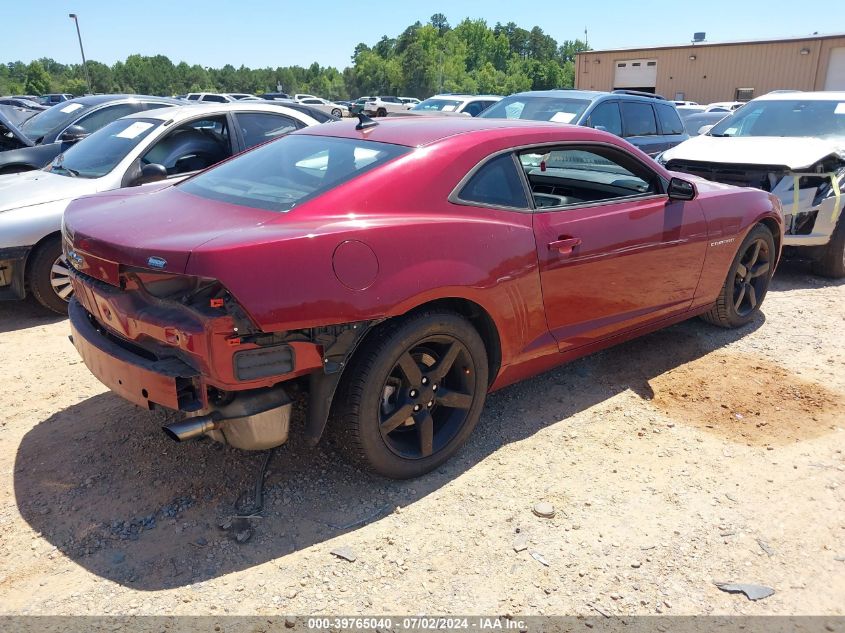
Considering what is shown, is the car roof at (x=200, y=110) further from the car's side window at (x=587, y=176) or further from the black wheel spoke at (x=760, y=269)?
the black wheel spoke at (x=760, y=269)

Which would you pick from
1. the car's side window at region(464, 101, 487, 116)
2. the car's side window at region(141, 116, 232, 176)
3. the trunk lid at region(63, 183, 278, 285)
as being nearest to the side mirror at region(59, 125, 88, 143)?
the car's side window at region(141, 116, 232, 176)

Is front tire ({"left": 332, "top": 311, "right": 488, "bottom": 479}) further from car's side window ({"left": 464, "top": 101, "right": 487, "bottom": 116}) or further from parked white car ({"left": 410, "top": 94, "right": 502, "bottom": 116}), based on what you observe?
car's side window ({"left": 464, "top": 101, "right": 487, "bottom": 116})

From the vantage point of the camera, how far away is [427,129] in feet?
11.4

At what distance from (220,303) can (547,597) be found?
1.63 meters

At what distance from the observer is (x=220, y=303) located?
247cm

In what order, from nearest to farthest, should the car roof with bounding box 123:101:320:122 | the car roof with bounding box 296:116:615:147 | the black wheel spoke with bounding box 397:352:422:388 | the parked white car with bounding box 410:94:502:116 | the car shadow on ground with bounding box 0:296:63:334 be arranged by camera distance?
the black wheel spoke with bounding box 397:352:422:388 → the car roof with bounding box 296:116:615:147 → the car shadow on ground with bounding box 0:296:63:334 → the car roof with bounding box 123:101:320:122 → the parked white car with bounding box 410:94:502:116

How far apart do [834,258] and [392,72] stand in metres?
71.6

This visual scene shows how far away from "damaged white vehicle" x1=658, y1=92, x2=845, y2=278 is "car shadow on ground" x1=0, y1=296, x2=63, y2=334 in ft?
19.8

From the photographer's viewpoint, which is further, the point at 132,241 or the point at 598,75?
the point at 598,75

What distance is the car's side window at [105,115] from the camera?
868cm

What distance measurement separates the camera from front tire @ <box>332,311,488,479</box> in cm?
286

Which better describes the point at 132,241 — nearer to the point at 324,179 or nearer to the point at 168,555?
the point at 324,179

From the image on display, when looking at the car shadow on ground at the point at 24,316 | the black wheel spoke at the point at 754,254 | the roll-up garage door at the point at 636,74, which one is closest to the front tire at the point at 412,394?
the black wheel spoke at the point at 754,254

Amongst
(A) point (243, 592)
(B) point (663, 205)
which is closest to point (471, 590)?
(A) point (243, 592)
